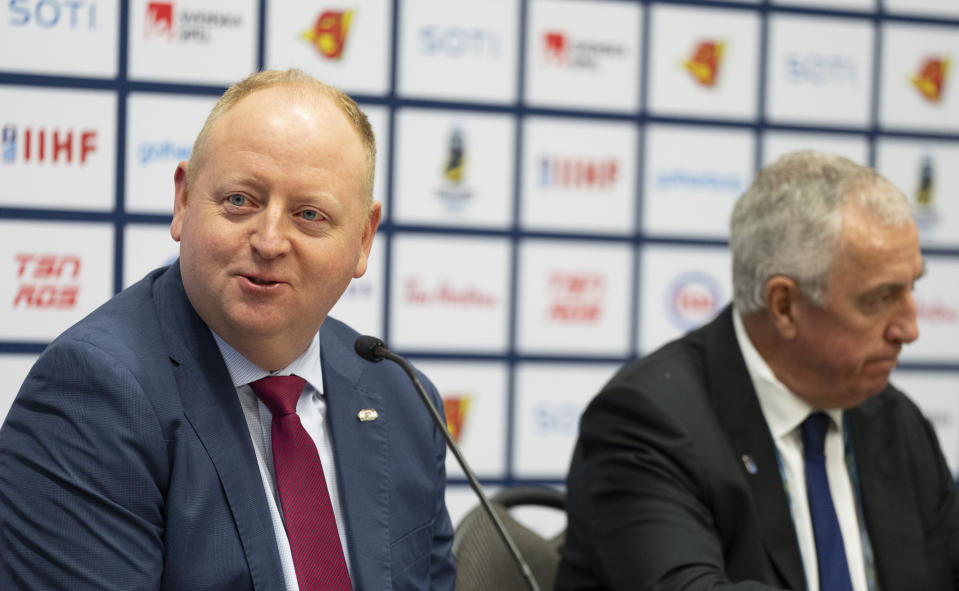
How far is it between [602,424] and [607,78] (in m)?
1.86

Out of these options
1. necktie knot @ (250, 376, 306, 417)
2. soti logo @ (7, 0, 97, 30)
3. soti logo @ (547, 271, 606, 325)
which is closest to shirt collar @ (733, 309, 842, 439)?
necktie knot @ (250, 376, 306, 417)

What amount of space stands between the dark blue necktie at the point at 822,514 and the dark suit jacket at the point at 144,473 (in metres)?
0.92

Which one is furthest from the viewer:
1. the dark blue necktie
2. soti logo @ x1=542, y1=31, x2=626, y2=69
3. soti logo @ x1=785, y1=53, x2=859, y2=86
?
soti logo @ x1=785, y1=53, x2=859, y2=86

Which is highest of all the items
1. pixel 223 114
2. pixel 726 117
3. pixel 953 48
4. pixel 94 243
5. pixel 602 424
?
pixel 953 48

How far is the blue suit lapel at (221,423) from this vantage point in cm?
152

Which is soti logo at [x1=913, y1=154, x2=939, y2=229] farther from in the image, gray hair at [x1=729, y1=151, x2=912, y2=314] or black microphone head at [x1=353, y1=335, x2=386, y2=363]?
black microphone head at [x1=353, y1=335, x2=386, y2=363]

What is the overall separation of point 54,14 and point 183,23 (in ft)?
1.22

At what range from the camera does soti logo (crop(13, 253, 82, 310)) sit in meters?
3.14

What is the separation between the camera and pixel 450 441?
64.4 inches

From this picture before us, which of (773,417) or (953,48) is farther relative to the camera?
(953,48)

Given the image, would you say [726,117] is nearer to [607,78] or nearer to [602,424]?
[607,78]

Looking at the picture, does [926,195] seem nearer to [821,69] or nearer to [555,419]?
[821,69]

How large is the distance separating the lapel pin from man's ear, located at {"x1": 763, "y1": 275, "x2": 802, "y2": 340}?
94cm

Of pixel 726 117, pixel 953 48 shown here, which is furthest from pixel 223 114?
pixel 953 48
